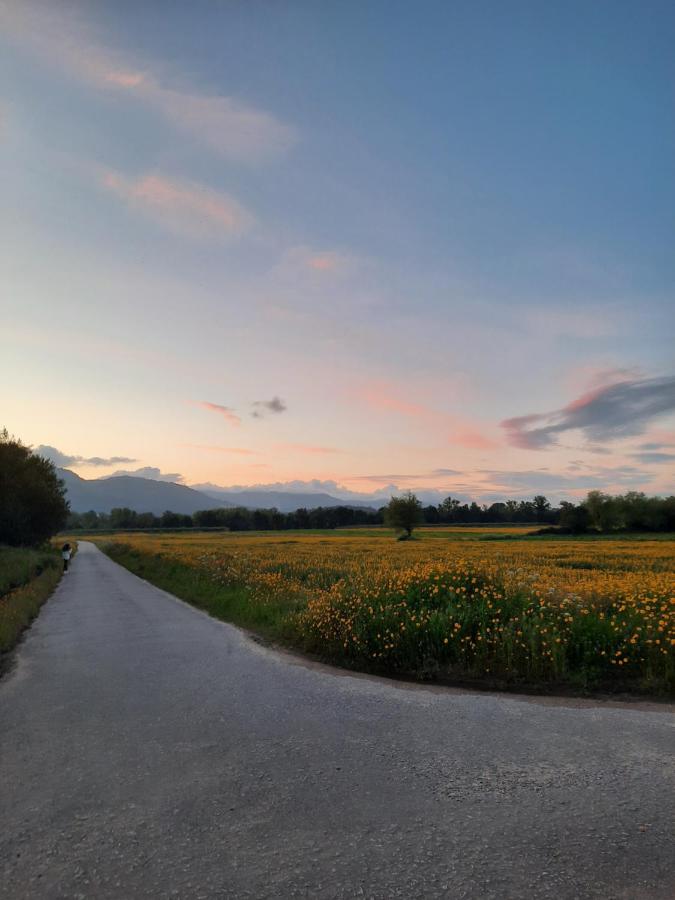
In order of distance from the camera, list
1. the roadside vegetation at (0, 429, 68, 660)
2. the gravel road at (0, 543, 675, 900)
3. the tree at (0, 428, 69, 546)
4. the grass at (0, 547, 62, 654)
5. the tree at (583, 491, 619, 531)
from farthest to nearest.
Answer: the tree at (583, 491, 619, 531) < the tree at (0, 428, 69, 546) < the roadside vegetation at (0, 429, 68, 660) < the grass at (0, 547, 62, 654) < the gravel road at (0, 543, 675, 900)

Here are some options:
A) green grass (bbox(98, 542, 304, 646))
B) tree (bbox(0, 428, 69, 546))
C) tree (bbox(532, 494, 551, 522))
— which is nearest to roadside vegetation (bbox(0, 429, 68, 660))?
tree (bbox(0, 428, 69, 546))

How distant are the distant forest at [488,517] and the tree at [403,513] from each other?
8.63 feet

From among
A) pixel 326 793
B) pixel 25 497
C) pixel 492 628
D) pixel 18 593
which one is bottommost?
pixel 18 593

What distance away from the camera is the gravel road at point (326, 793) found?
3.76 metres

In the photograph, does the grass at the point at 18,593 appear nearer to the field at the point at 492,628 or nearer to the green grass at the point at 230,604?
the green grass at the point at 230,604

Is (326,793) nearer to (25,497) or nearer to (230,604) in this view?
(230,604)

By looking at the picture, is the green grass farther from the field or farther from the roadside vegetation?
the roadside vegetation

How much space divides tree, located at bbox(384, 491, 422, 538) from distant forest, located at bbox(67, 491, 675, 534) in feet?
8.63

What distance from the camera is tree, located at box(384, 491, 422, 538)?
3467 inches

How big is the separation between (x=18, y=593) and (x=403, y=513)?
71066 mm

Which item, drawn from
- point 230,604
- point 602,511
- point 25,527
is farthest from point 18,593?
point 602,511

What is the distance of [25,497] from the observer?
52.0 meters

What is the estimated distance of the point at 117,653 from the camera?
11125mm

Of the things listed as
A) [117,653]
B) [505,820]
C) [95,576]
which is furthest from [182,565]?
[505,820]
